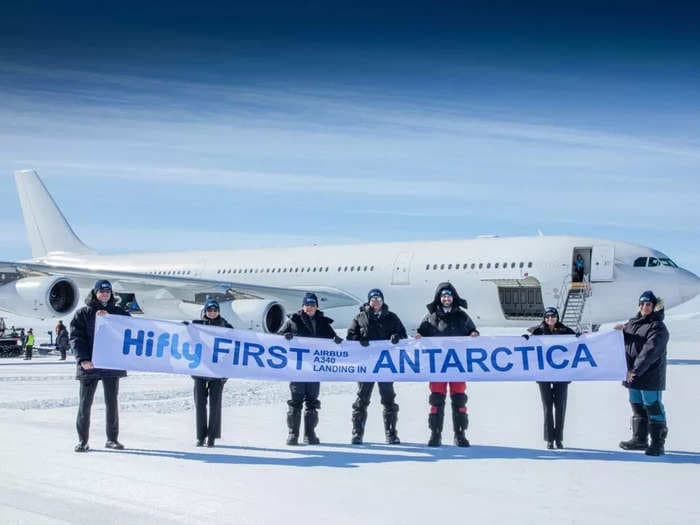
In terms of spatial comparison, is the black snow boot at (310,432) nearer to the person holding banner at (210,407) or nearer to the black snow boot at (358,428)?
the black snow boot at (358,428)

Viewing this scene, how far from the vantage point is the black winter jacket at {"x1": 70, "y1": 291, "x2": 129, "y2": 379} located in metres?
9.41

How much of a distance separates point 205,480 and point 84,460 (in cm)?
158

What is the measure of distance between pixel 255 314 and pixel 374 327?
1578 cm

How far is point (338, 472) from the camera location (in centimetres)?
791

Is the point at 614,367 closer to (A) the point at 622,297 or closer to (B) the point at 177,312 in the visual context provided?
(A) the point at 622,297

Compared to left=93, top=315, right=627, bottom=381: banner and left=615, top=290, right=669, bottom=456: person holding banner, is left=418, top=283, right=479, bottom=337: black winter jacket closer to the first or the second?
left=93, top=315, right=627, bottom=381: banner

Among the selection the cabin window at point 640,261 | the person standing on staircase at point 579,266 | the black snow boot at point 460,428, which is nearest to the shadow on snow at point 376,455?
the black snow boot at point 460,428

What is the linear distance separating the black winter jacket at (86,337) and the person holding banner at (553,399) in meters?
4.58

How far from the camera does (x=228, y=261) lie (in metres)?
33.2

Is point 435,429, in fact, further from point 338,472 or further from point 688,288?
point 688,288

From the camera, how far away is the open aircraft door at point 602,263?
2350cm

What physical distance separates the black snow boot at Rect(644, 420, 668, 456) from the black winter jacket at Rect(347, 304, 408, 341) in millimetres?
2874

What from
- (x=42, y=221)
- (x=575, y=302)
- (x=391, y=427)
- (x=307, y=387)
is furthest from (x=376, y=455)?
(x=42, y=221)

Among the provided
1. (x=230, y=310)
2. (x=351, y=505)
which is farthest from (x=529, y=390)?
(x=230, y=310)
